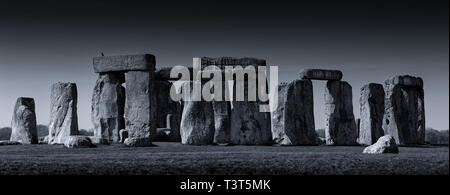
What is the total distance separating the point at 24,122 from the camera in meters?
19.1

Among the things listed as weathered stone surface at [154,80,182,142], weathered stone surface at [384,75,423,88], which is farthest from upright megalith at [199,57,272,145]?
weathered stone surface at [384,75,423,88]

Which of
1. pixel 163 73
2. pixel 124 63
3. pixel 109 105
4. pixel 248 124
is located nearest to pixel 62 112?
pixel 109 105

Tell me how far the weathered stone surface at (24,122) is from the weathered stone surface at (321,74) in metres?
8.08

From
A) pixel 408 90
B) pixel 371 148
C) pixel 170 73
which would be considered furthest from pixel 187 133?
pixel 408 90

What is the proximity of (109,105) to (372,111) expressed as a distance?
7.59m

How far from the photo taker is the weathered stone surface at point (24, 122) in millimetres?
19016

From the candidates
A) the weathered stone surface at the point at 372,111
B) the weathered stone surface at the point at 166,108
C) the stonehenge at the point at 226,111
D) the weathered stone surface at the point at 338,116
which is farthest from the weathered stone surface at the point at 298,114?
the weathered stone surface at the point at 166,108

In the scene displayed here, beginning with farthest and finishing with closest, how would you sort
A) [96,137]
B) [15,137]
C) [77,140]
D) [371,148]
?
1. [15,137]
2. [96,137]
3. [77,140]
4. [371,148]

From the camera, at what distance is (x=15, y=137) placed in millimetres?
19250

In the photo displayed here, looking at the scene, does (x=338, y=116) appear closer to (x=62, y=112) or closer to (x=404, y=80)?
(x=404, y=80)

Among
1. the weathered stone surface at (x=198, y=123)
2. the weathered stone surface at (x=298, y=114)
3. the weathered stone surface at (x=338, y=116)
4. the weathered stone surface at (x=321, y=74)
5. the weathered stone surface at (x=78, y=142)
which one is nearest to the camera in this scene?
the weathered stone surface at (x=78, y=142)

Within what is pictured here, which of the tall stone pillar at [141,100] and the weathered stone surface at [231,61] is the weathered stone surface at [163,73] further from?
the tall stone pillar at [141,100]
